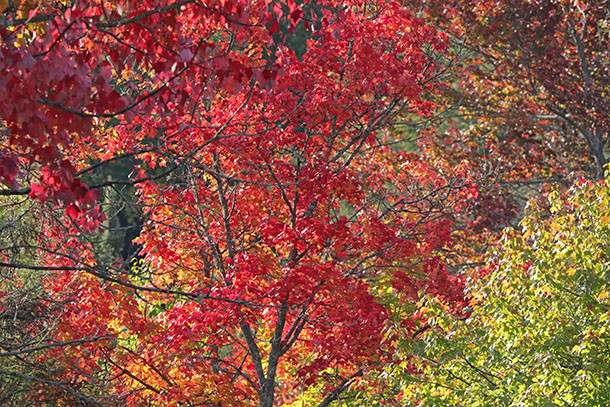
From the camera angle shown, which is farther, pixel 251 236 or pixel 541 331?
pixel 251 236

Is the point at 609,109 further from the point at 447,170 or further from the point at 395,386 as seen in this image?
the point at 395,386

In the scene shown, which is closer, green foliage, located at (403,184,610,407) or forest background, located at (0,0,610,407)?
forest background, located at (0,0,610,407)

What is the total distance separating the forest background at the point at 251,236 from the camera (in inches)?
187

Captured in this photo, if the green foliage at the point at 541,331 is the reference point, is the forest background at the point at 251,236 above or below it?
above

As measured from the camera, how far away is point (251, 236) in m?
10.4

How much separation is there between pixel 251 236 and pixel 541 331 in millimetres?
4973

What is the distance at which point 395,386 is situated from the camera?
886cm

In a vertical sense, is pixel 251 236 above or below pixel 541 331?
above

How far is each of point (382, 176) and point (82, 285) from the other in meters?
6.03

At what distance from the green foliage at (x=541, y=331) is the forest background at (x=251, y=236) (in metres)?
0.03

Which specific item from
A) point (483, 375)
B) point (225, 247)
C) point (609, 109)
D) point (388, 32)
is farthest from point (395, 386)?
point (609, 109)

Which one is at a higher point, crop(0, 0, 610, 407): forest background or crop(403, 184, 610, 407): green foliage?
crop(0, 0, 610, 407): forest background

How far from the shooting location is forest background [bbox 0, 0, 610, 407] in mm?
4750

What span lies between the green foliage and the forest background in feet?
0.09
